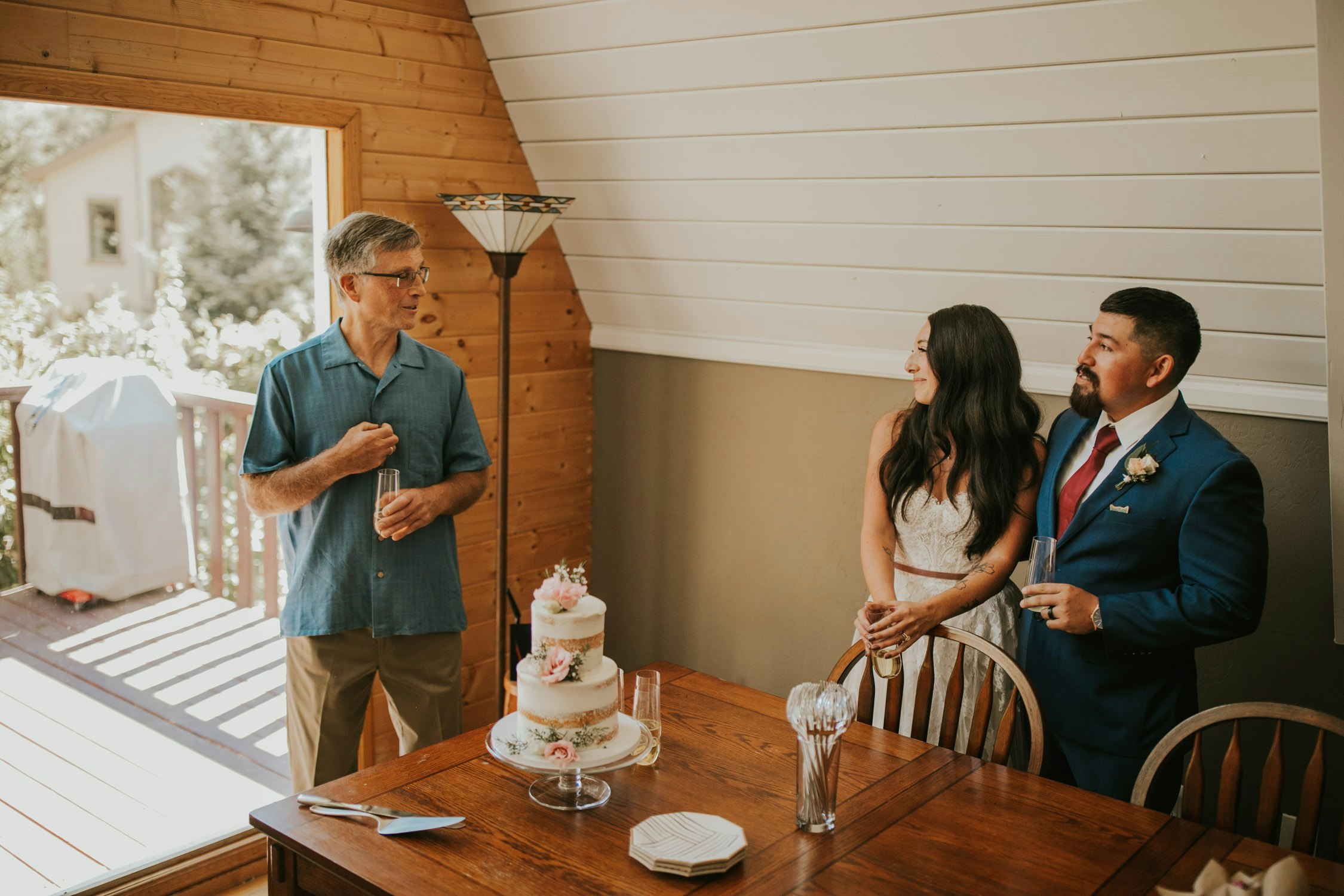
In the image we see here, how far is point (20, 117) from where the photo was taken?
9.59ft

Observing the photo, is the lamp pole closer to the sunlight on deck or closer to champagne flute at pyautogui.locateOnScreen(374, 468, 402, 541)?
the sunlight on deck

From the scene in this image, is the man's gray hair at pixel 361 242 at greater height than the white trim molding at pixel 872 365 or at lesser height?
greater

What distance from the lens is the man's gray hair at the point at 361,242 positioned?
7.80 feet

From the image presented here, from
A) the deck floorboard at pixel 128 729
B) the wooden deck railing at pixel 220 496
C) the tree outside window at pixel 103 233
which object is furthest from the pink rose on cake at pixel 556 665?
the tree outside window at pixel 103 233

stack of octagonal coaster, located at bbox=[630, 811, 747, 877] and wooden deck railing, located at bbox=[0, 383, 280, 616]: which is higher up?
wooden deck railing, located at bbox=[0, 383, 280, 616]

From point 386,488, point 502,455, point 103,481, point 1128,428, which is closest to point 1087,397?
point 1128,428

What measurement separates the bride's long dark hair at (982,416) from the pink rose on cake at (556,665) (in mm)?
1126

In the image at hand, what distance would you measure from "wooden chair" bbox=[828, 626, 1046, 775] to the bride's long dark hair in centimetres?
33

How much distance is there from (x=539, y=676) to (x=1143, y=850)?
0.92 meters

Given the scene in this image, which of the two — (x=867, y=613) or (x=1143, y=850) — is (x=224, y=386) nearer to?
(x=867, y=613)

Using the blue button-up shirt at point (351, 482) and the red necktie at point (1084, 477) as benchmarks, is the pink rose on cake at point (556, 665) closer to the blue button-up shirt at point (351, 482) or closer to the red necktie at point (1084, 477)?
the blue button-up shirt at point (351, 482)

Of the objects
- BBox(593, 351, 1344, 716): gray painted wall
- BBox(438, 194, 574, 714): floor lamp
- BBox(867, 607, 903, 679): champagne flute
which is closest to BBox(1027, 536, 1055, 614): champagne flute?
BBox(867, 607, 903, 679): champagne flute

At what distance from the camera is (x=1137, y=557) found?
212 cm

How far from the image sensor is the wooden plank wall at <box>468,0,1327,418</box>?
2203mm
